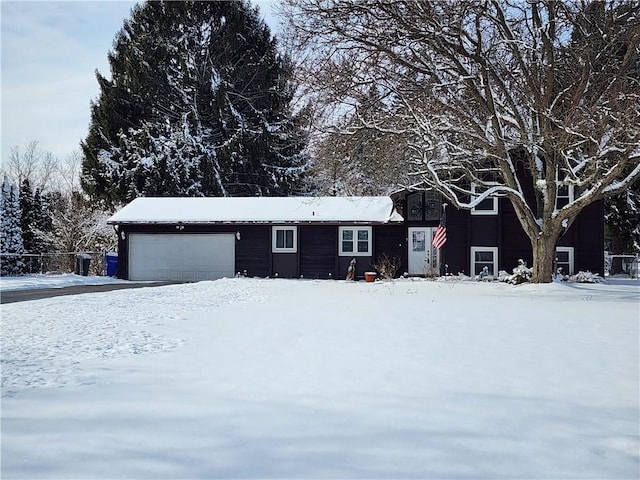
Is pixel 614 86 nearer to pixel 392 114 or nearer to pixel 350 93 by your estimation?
pixel 392 114

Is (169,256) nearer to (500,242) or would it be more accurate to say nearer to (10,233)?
(10,233)

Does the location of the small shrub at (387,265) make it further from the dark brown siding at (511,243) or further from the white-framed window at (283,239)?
the dark brown siding at (511,243)

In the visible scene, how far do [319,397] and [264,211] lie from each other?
19584 mm

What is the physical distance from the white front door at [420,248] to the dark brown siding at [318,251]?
315cm

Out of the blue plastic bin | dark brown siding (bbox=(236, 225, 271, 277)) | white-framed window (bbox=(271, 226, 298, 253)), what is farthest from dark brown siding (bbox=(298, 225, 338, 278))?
the blue plastic bin

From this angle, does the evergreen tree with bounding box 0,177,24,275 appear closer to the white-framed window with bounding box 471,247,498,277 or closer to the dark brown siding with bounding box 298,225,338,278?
the dark brown siding with bounding box 298,225,338,278

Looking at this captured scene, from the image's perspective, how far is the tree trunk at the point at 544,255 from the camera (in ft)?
53.1

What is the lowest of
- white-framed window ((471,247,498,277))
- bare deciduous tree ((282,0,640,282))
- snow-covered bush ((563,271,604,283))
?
snow-covered bush ((563,271,604,283))

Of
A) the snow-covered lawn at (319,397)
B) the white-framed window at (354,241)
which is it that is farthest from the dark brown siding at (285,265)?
the snow-covered lawn at (319,397)

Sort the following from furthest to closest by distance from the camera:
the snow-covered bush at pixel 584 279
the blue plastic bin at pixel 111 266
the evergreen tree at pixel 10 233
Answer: the blue plastic bin at pixel 111 266, the evergreen tree at pixel 10 233, the snow-covered bush at pixel 584 279

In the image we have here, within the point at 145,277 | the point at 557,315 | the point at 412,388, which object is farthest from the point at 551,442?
the point at 145,277

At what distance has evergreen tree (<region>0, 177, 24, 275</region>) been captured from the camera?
23.9 metres

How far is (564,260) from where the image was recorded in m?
20.9

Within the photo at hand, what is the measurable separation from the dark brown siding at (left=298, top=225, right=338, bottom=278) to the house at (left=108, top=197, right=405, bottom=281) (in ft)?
0.14
